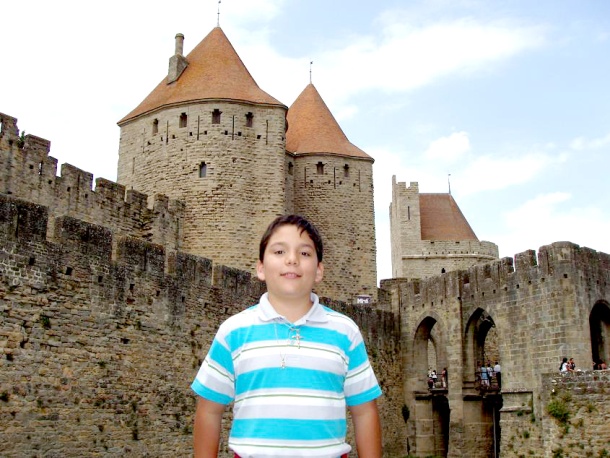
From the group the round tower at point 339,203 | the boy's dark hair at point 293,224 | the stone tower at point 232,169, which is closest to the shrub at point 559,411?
the stone tower at point 232,169

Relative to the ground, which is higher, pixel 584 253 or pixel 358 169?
pixel 358 169

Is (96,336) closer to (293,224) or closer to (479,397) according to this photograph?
(293,224)

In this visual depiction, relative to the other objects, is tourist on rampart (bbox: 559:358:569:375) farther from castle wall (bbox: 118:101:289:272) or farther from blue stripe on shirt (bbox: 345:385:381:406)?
blue stripe on shirt (bbox: 345:385:381:406)

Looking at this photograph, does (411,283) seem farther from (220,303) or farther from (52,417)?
(52,417)

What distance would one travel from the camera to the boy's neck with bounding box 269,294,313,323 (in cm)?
385

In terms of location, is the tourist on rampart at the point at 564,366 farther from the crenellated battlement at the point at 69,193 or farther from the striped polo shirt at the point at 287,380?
the striped polo shirt at the point at 287,380

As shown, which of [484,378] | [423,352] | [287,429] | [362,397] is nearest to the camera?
[287,429]

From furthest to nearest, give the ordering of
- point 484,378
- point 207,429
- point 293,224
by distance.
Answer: point 484,378
point 293,224
point 207,429

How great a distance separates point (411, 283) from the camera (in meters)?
23.5

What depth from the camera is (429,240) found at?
39.6 meters

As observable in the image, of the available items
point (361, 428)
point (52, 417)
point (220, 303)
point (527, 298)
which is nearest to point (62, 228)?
point (52, 417)

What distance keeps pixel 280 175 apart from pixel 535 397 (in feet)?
37.1

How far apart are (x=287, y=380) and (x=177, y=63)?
81.9ft

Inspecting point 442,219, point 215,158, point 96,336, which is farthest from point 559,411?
point 442,219
